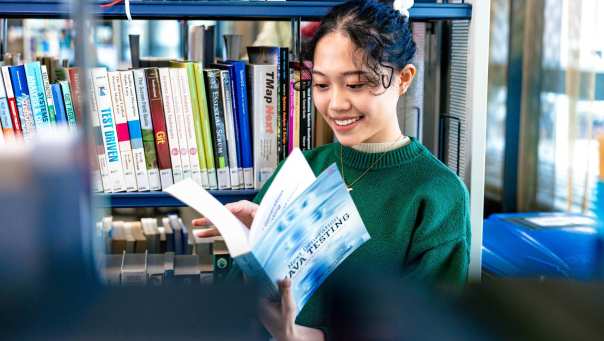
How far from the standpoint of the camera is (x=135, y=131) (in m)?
1.81

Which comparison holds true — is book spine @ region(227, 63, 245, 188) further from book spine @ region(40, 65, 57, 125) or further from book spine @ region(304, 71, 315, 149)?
book spine @ region(40, 65, 57, 125)

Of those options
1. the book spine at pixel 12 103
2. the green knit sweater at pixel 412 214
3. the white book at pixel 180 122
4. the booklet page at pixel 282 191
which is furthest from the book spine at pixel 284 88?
the booklet page at pixel 282 191

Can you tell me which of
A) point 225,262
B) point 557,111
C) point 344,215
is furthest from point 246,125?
point 557,111

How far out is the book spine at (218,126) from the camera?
1.84 meters

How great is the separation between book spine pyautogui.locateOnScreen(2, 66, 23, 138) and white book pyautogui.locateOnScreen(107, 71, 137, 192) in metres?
0.21

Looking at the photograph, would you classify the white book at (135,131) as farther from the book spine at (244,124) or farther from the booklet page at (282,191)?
the booklet page at (282,191)

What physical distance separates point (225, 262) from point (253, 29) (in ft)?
17.0

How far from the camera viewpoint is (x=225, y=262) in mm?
2037

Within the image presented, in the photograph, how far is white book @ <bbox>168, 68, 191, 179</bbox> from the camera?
182 centimetres

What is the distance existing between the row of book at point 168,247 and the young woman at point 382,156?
1.83 feet

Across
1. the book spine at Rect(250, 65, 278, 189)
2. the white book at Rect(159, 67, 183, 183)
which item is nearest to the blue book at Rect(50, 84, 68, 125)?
the white book at Rect(159, 67, 183, 183)

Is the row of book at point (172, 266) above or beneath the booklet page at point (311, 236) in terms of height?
beneath

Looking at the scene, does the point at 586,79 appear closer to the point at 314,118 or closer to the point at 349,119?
the point at 314,118

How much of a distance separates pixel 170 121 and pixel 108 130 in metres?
0.14
